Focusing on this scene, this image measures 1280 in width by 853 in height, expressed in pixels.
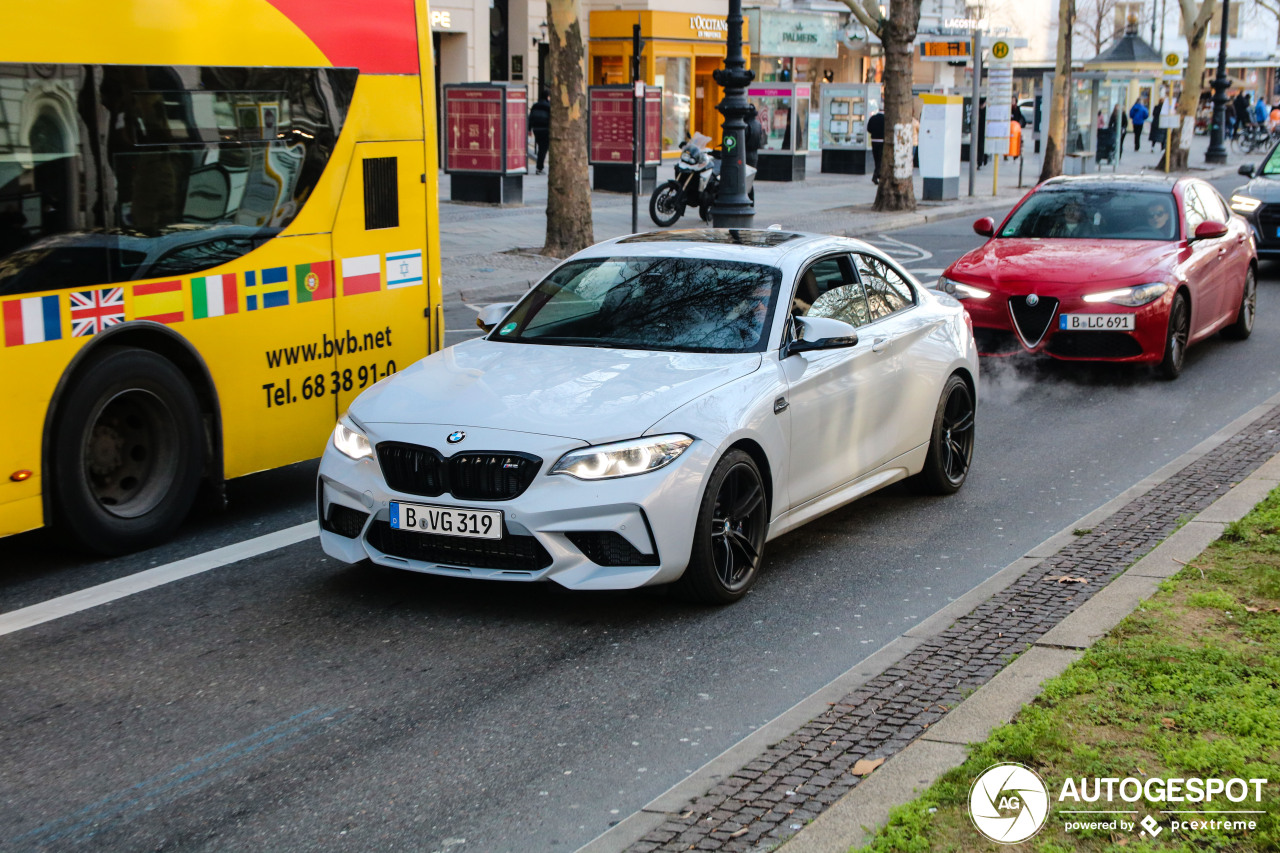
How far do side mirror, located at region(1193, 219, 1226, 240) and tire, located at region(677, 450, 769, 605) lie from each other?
695 centimetres

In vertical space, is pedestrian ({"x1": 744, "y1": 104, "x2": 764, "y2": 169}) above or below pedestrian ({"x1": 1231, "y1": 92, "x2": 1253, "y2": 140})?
below

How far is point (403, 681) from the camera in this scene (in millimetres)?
5500

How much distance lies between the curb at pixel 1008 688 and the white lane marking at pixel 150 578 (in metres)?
3.19

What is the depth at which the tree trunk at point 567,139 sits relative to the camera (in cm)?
1892

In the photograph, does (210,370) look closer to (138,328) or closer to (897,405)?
(138,328)

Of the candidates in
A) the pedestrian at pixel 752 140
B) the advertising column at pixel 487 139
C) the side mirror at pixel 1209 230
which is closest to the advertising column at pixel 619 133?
the pedestrian at pixel 752 140

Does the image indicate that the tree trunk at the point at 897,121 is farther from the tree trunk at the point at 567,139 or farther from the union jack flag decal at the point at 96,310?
the union jack flag decal at the point at 96,310

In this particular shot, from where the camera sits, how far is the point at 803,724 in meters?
4.95

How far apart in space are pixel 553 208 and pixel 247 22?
1226cm

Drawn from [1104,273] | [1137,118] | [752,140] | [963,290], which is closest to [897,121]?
[752,140]

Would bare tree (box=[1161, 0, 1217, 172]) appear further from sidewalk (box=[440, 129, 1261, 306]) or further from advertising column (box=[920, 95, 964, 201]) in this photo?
advertising column (box=[920, 95, 964, 201])

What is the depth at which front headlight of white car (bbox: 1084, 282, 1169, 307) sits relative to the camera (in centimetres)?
1149

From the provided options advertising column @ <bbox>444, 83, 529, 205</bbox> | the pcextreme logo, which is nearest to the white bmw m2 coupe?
the pcextreme logo

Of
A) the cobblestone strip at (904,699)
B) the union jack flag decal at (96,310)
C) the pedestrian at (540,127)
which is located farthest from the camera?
the pedestrian at (540,127)
